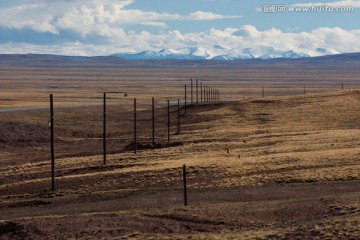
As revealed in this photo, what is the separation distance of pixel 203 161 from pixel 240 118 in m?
34.0

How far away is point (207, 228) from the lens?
1980 centimetres

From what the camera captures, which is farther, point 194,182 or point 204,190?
point 194,182

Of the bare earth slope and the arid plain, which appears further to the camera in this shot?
the arid plain

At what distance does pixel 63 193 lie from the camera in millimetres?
30922

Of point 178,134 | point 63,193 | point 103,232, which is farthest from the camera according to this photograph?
point 178,134

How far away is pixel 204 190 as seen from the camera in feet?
94.2

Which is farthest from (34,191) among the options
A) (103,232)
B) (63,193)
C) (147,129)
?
(147,129)

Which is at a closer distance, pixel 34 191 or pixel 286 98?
pixel 34 191

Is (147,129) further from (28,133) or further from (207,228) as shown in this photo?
(207,228)

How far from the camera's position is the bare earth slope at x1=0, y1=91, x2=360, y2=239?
766 inches

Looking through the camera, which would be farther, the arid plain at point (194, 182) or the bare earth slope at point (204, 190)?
the arid plain at point (194, 182)

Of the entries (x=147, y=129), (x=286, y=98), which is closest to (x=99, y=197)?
(x=147, y=129)

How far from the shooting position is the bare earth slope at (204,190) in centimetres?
1945

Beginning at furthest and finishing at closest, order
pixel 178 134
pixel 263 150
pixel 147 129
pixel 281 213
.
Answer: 1. pixel 147 129
2. pixel 178 134
3. pixel 263 150
4. pixel 281 213
